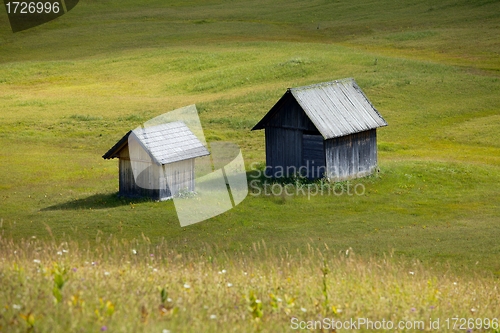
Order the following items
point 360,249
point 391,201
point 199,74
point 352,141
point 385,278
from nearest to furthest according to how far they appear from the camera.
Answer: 1. point 385,278
2. point 360,249
3. point 391,201
4. point 352,141
5. point 199,74

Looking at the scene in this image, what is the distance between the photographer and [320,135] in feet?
116

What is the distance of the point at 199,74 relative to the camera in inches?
2682

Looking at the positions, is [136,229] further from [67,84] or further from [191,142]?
[67,84]

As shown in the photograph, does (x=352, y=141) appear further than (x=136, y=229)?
Yes

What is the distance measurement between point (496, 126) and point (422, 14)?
4837cm

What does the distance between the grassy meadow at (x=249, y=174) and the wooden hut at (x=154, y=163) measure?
106 cm

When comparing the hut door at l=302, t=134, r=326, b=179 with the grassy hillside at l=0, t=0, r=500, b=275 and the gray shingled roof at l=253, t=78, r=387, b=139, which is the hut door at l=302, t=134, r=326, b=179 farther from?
the grassy hillside at l=0, t=0, r=500, b=275

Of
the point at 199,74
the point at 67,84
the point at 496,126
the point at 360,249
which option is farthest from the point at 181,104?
the point at 360,249

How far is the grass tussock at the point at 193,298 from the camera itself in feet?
27.8

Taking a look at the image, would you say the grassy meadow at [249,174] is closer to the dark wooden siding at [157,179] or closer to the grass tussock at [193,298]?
the grass tussock at [193,298]

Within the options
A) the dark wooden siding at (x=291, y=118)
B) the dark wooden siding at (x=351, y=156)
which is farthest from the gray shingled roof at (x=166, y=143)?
the dark wooden siding at (x=351, y=156)

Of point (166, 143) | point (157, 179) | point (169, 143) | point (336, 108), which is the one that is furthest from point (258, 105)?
point (157, 179)

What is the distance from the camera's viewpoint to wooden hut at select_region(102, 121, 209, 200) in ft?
106

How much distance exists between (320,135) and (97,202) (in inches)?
417
